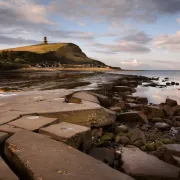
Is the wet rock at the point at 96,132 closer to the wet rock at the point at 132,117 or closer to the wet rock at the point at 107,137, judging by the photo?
the wet rock at the point at 107,137

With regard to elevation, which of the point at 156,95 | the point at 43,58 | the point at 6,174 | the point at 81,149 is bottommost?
the point at 156,95

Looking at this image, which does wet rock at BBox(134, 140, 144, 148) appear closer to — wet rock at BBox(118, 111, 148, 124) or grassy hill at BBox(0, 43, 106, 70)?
wet rock at BBox(118, 111, 148, 124)

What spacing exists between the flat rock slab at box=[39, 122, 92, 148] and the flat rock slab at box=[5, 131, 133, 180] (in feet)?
0.56

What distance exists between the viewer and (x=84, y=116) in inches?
182

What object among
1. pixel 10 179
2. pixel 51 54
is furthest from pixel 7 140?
pixel 51 54

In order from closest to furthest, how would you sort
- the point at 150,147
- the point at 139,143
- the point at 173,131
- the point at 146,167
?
1. the point at 146,167
2. the point at 150,147
3. the point at 139,143
4. the point at 173,131

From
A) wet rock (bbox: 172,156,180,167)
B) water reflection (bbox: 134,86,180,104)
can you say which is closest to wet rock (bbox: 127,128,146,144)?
wet rock (bbox: 172,156,180,167)

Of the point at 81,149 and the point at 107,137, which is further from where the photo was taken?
the point at 107,137

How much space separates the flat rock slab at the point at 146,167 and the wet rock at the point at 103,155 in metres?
0.19

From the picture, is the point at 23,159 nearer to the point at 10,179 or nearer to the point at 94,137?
the point at 10,179

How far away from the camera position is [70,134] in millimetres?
3059

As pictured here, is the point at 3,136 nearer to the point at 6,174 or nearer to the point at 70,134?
the point at 70,134

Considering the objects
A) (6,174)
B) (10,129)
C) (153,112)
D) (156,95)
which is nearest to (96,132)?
(10,129)

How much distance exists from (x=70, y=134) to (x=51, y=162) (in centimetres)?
80
